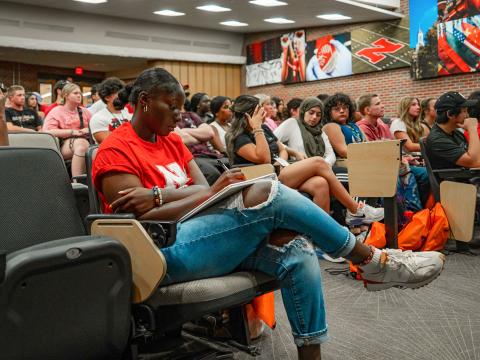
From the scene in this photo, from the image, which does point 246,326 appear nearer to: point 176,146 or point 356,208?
point 176,146

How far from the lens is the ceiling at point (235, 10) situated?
948 cm

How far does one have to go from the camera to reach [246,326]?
2.04 metres

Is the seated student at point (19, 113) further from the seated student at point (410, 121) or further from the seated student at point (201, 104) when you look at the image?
the seated student at point (410, 121)

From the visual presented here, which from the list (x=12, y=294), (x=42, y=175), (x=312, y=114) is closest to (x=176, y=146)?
(x=42, y=175)

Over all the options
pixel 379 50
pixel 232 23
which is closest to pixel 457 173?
pixel 379 50

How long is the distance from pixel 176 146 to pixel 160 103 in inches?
10.5

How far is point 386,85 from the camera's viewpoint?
10070 millimetres

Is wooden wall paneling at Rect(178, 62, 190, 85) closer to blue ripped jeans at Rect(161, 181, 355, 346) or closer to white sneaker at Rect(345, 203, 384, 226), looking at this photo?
white sneaker at Rect(345, 203, 384, 226)

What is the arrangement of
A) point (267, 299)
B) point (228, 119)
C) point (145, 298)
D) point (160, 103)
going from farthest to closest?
point (228, 119)
point (267, 299)
point (160, 103)
point (145, 298)

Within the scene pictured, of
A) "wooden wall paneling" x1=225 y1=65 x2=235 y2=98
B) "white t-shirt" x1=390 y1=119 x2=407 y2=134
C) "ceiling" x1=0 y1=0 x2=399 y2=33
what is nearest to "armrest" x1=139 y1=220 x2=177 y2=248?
"white t-shirt" x1=390 y1=119 x2=407 y2=134

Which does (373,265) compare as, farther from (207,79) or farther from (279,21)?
(207,79)

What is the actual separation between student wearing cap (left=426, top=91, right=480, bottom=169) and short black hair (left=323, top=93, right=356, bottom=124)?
2.24ft

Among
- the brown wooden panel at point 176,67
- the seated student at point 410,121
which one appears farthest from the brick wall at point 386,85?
the seated student at point 410,121

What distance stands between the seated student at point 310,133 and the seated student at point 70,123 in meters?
1.68
